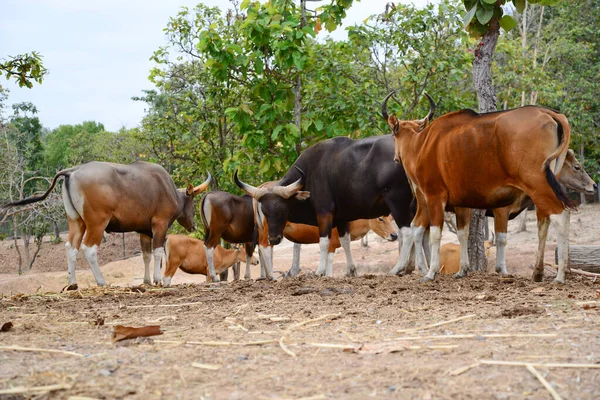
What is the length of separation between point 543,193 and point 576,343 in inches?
127

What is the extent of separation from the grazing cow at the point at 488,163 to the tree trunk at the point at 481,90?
572mm

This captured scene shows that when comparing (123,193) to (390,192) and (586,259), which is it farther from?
(586,259)

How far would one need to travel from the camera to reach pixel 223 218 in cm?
1276

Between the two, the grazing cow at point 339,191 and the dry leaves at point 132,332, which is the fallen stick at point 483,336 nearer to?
the dry leaves at point 132,332

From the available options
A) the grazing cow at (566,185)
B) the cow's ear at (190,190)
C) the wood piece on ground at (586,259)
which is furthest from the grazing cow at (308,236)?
the wood piece on ground at (586,259)

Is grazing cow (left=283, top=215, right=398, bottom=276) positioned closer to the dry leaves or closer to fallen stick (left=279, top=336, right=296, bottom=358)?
the dry leaves

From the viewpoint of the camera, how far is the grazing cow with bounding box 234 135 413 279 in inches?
370

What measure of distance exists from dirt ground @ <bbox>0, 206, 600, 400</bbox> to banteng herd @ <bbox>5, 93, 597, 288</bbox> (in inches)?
39.9

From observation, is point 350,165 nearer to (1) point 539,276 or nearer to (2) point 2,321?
(1) point 539,276

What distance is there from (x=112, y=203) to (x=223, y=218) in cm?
299

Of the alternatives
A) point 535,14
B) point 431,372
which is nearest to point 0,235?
point 431,372

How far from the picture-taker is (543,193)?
Answer: 682 centimetres

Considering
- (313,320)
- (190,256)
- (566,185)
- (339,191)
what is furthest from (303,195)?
(190,256)

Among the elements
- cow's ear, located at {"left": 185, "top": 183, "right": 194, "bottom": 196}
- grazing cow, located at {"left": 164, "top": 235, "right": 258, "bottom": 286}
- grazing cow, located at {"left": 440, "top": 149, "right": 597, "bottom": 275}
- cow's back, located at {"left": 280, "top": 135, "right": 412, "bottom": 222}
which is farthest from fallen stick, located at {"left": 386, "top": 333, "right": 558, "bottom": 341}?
grazing cow, located at {"left": 164, "top": 235, "right": 258, "bottom": 286}
